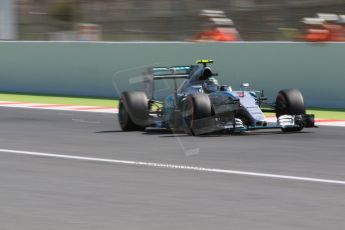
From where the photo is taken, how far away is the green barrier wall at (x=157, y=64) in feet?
59.6

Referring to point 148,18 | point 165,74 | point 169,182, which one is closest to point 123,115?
point 165,74

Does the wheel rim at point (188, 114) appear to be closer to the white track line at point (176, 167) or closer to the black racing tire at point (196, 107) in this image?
the black racing tire at point (196, 107)

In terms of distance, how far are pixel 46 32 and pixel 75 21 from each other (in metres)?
→ 1.28

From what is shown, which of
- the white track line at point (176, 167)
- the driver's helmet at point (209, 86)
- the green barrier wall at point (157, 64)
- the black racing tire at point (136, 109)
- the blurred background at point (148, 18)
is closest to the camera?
the white track line at point (176, 167)

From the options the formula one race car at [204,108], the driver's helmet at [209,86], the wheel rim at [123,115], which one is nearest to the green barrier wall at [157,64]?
the formula one race car at [204,108]

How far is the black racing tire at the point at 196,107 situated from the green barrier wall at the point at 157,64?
5783 millimetres

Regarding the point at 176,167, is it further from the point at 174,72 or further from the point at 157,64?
the point at 157,64

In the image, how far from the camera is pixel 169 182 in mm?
8523

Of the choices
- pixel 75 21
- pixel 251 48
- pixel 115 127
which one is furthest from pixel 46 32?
pixel 115 127

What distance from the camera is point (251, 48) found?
19422 millimetres

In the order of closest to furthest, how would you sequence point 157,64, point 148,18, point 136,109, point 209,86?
point 209,86
point 136,109
point 157,64
point 148,18

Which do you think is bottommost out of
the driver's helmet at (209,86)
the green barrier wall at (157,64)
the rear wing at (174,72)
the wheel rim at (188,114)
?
the green barrier wall at (157,64)

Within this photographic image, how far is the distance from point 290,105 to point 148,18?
10.9 metres

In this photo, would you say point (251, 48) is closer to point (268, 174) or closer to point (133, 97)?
point (133, 97)
